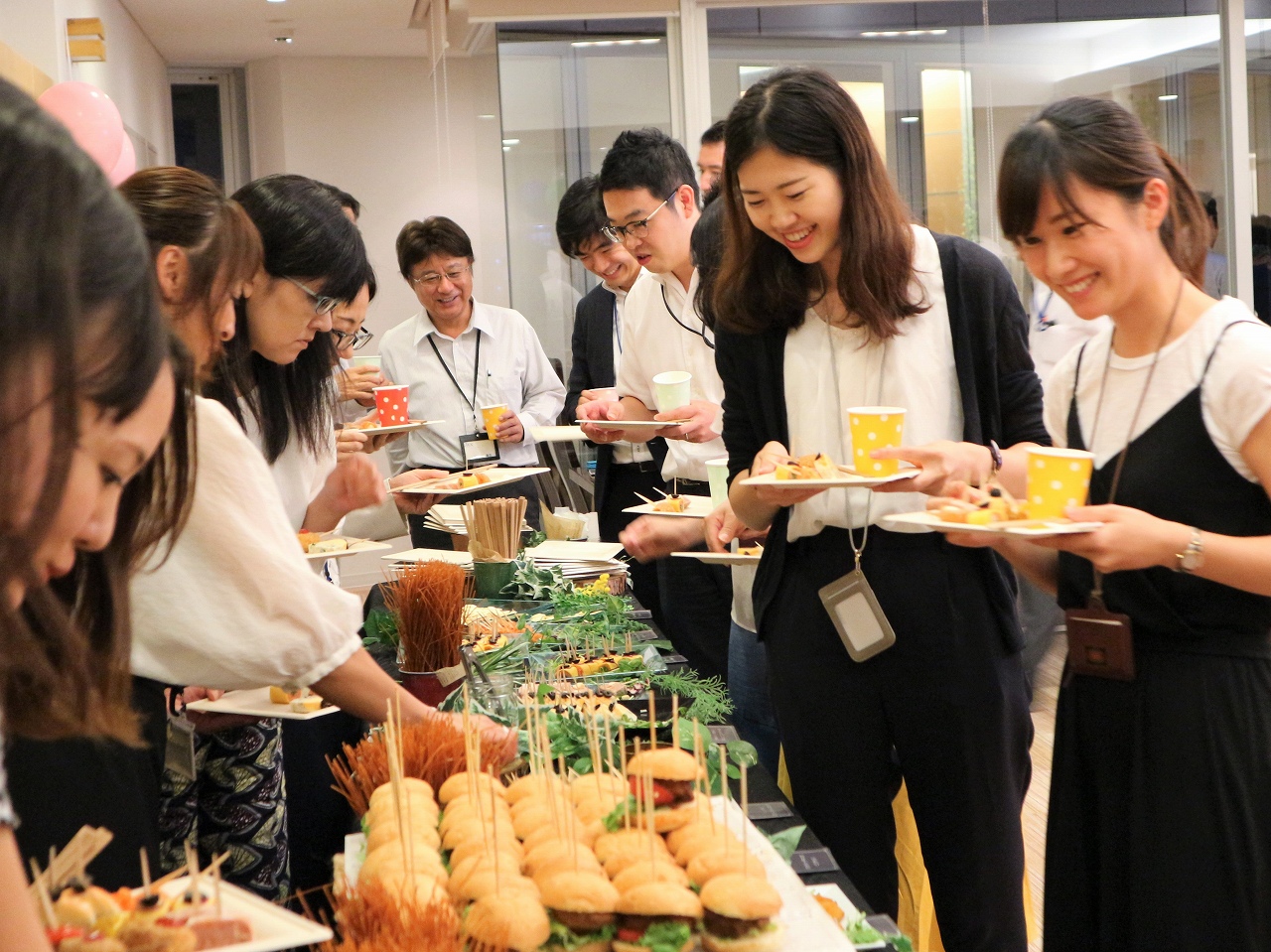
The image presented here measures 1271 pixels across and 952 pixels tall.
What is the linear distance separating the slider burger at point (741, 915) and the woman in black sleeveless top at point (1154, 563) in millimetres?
687

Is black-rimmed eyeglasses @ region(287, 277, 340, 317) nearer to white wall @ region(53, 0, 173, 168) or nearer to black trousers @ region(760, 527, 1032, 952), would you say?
black trousers @ region(760, 527, 1032, 952)

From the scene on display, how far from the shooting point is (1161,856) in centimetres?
173

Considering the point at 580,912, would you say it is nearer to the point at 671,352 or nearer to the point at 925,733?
the point at 925,733

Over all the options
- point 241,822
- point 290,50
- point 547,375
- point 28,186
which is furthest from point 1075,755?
point 290,50

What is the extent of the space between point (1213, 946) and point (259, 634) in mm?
1362

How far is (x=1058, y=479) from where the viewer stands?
173 centimetres

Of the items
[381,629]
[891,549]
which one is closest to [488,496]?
[381,629]

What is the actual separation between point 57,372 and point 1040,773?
4.13m

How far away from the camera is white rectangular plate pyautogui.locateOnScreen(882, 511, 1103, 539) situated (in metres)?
1.61

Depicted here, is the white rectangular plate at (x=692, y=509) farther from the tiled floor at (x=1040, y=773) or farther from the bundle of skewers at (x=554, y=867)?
the bundle of skewers at (x=554, y=867)

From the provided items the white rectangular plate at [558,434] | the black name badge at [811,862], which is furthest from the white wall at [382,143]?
the black name badge at [811,862]

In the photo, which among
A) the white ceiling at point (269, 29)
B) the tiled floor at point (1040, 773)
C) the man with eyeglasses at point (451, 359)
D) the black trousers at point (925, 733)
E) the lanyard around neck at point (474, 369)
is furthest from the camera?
the white ceiling at point (269, 29)

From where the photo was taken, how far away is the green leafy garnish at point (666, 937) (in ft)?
4.13

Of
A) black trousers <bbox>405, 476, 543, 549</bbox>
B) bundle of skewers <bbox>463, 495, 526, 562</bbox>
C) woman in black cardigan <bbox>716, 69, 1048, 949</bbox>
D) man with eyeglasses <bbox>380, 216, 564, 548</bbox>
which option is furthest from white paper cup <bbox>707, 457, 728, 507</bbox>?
man with eyeglasses <bbox>380, 216, 564, 548</bbox>
